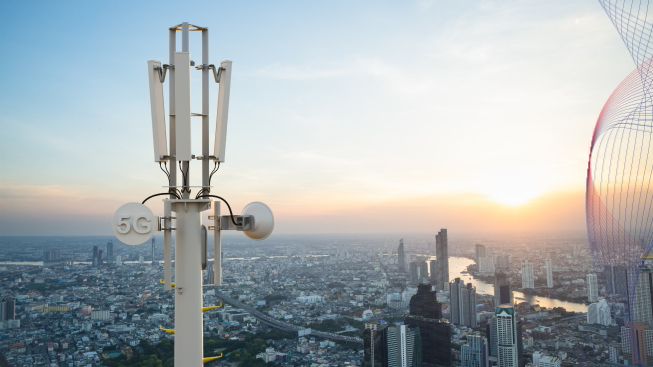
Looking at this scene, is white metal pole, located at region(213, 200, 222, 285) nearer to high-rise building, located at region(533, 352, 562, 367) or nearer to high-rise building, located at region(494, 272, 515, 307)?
high-rise building, located at region(533, 352, 562, 367)

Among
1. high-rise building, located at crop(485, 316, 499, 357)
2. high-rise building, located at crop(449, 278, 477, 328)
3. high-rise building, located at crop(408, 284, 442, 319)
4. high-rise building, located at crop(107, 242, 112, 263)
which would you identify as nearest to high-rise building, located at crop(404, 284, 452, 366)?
high-rise building, located at crop(408, 284, 442, 319)

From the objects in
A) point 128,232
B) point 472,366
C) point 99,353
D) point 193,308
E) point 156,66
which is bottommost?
point 472,366

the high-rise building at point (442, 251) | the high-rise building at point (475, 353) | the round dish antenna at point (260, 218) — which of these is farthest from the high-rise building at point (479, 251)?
the round dish antenna at point (260, 218)

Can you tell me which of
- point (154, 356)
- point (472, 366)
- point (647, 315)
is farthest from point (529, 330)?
point (154, 356)

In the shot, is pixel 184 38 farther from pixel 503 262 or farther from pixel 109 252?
pixel 503 262

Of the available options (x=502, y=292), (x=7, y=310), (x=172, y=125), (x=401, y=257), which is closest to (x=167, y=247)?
(x=172, y=125)

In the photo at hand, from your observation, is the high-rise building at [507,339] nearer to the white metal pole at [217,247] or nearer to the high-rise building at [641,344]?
the high-rise building at [641,344]

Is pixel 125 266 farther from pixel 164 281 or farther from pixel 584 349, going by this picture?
pixel 584 349
